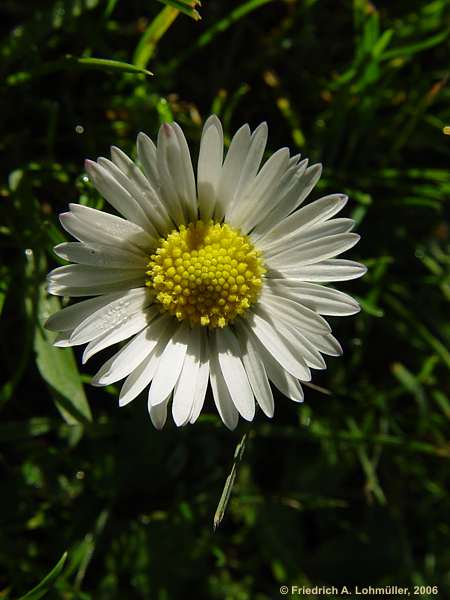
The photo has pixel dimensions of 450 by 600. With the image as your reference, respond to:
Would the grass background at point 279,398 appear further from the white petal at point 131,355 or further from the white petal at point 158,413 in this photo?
the white petal at point 158,413

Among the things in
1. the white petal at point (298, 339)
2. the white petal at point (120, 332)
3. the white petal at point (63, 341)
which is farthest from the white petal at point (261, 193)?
the white petal at point (63, 341)

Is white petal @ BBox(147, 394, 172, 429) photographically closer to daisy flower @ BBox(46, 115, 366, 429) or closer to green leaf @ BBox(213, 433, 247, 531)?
daisy flower @ BBox(46, 115, 366, 429)

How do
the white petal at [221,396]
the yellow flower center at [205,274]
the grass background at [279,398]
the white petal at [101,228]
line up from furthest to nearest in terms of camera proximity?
the grass background at [279,398] → the yellow flower center at [205,274] → the white petal at [221,396] → the white petal at [101,228]

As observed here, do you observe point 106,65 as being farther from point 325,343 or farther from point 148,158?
point 325,343

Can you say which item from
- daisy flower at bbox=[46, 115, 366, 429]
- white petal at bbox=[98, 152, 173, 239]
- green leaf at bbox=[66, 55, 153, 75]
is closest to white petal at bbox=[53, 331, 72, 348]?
daisy flower at bbox=[46, 115, 366, 429]

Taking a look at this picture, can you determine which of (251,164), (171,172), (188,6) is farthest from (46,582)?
(188,6)

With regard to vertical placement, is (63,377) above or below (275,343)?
below
